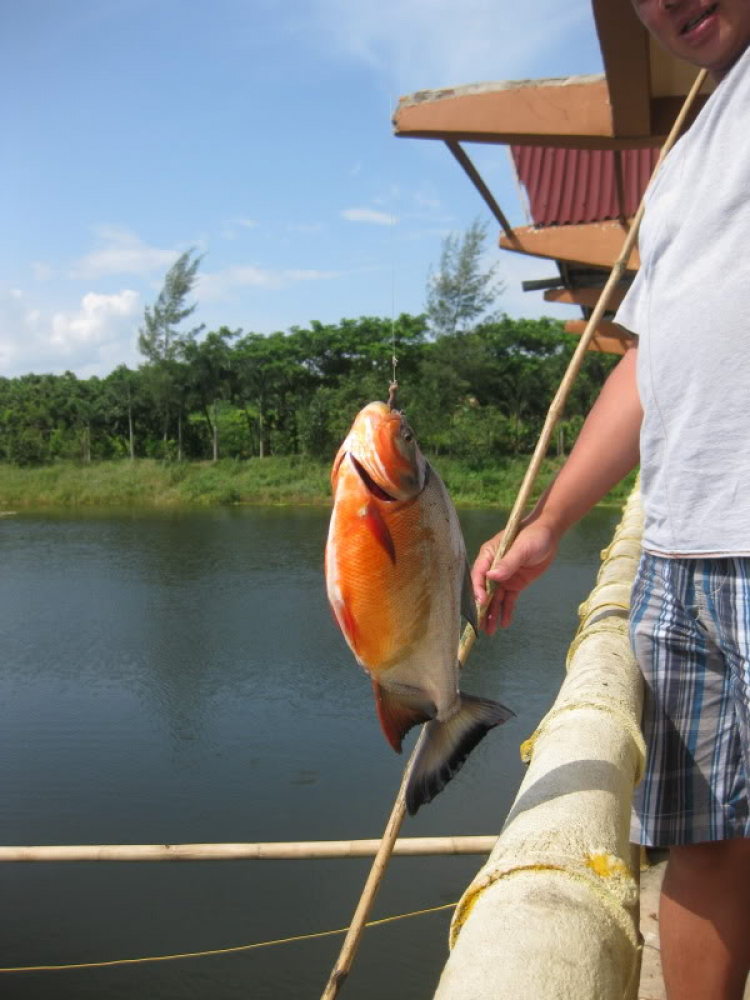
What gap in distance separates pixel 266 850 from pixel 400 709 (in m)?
1.90

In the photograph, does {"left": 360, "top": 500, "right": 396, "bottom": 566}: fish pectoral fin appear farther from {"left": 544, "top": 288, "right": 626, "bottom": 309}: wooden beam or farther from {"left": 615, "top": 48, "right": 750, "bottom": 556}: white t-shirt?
{"left": 544, "top": 288, "right": 626, "bottom": 309}: wooden beam

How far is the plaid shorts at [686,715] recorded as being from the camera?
108 centimetres

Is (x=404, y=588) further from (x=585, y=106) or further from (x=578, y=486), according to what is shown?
(x=585, y=106)

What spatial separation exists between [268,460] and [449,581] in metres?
26.2

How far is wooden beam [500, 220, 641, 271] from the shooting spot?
4684 millimetres

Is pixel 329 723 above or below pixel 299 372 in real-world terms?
below

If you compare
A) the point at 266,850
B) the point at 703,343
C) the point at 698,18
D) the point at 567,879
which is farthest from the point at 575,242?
the point at 567,879

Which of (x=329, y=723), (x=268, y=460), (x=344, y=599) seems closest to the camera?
(x=344, y=599)

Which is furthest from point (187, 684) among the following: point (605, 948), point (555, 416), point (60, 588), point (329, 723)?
point (605, 948)

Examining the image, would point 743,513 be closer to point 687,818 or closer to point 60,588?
point 687,818

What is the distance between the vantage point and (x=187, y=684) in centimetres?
911

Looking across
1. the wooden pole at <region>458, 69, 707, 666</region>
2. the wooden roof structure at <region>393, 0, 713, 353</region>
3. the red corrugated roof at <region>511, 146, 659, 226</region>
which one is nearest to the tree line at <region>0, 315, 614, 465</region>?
the red corrugated roof at <region>511, 146, 659, 226</region>

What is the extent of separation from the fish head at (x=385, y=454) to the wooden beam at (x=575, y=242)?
4024mm

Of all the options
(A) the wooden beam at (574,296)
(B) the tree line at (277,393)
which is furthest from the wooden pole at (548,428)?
(B) the tree line at (277,393)
